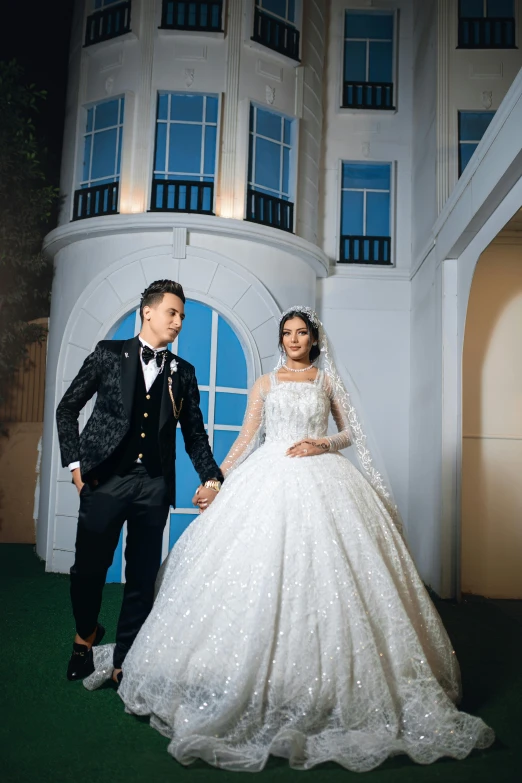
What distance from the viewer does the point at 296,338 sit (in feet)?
12.1

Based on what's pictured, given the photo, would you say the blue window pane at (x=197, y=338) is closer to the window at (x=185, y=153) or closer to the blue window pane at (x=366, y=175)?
the window at (x=185, y=153)

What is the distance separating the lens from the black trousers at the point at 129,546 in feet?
10.5

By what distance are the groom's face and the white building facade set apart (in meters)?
2.97

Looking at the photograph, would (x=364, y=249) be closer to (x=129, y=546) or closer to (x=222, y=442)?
(x=222, y=442)

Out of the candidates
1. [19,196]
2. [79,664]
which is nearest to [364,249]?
[19,196]

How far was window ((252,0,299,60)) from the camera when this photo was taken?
679 centimetres

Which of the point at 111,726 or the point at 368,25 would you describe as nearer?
the point at 111,726

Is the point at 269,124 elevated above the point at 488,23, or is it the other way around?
the point at 488,23

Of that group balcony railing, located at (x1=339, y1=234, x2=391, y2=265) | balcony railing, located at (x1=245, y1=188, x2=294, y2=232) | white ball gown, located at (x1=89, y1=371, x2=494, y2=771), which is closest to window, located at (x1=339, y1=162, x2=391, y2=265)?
balcony railing, located at (x1=339, y1=234, x2=391, y2=265)

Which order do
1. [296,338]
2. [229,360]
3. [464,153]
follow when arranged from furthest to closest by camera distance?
1. [464,153]
2. [229,360]
3. [296,338]

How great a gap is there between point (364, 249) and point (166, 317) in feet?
14.9

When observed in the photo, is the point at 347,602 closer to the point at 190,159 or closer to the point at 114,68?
the point at 190,159

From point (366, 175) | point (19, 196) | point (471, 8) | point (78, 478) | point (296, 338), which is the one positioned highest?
point (471, 8)

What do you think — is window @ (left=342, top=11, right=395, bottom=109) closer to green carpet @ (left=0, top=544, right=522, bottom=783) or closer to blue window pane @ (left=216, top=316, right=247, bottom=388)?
blue window pane @ (left=216, top=316, right=247, bottom=388)
